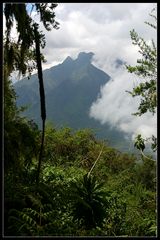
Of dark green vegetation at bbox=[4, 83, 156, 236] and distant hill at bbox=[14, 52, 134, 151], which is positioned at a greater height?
distant hill at bbox=[14, 52, 134, 151]

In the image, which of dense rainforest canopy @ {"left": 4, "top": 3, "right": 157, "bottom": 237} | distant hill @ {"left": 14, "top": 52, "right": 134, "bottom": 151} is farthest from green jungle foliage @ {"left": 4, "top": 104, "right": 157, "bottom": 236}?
distant hill @ {"left": 14, "top": 52, "right": 134, "bottom": 151}

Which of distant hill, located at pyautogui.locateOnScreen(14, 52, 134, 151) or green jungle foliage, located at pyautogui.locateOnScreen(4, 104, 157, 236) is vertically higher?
distant hill, located at pyautogui.locateOnScreen(14, 52, 134, 151)

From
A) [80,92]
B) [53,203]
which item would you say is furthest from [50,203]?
[80,92]

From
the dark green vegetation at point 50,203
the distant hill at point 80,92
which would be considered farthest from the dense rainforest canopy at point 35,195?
the distant hill at point 80,92

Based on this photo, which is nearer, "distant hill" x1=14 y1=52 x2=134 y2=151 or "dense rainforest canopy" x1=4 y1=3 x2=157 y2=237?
"dense rainforest canopy" x1=4 y1=3 x2=157 y2=237

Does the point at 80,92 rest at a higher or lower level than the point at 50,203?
higher

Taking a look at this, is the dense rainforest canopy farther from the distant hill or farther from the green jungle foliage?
the distant hill

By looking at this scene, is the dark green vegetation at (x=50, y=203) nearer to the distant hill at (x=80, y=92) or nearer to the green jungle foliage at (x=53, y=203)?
the green jungle foliage at (x=53, y=203)

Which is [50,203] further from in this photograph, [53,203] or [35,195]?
[35,195]

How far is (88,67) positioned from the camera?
736 centimetres

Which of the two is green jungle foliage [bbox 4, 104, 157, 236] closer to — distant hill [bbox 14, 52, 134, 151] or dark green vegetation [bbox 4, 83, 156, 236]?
dark green vegetation [bbox 4, 83, 156, 236]

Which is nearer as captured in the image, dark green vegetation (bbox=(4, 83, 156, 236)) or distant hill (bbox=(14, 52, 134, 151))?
dark green vegetation (bbox=(4, 83, 156, 236))

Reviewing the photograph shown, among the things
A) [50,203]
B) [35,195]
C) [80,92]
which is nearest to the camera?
[35,195]

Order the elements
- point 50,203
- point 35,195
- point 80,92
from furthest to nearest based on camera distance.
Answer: point 80,92 → point 50,203 → point 35,195
